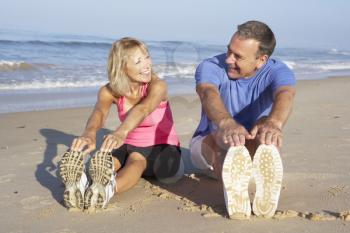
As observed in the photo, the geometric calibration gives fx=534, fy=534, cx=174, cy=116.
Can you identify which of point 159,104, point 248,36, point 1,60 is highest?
point 248,36

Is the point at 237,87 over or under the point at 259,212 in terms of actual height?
over

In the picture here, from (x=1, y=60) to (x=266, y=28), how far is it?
10910 millimetres

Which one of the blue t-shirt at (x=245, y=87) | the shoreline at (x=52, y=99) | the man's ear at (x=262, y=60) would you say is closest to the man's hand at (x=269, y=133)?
the blue t-shirt at (x=245, y=87)

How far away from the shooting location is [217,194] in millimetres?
3596

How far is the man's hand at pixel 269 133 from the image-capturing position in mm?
2822

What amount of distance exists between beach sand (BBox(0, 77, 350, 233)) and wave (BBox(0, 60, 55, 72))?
6.36 meters

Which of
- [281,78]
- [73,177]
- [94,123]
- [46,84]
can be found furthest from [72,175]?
[46,84]

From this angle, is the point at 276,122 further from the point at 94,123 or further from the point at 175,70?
the point at 175,70

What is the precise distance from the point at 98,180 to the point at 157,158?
0.87 meters

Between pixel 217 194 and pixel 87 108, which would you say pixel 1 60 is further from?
pixel 217 194

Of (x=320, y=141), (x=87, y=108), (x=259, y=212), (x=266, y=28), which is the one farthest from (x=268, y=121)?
(x=87, y=108)

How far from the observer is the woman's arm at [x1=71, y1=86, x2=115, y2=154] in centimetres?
334

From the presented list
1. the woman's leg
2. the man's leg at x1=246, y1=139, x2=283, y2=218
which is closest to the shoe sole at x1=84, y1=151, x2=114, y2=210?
the woman's leg

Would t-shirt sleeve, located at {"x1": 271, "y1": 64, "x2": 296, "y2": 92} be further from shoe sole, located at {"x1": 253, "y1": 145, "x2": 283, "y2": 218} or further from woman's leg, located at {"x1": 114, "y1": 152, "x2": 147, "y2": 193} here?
woman's leg, located at {"x1": 114, "y1": 152, "x2": 147, "y2": 193}
